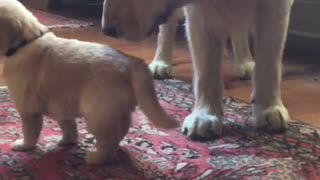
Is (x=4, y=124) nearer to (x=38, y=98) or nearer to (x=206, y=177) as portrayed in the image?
(x=38, y=98)

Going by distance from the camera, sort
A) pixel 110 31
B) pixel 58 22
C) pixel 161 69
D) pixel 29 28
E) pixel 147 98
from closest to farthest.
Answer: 1. pixel 147 98
2. pixel 29 28
3. pixel 110 31
4. pixel 161 69
5. pixel 58 22

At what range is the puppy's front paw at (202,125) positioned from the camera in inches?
61.4

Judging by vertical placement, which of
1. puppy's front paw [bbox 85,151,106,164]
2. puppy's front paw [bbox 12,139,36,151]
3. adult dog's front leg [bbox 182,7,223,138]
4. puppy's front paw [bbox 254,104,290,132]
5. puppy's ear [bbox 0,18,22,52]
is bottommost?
puppy's front paw [bbox 12,139,36,151]

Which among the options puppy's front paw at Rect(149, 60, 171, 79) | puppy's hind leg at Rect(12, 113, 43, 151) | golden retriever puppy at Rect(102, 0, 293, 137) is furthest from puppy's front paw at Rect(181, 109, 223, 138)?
puppy's front paw at Rect(149, 60, 171, 79)

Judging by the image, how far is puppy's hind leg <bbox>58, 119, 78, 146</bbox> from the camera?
4.62 ft

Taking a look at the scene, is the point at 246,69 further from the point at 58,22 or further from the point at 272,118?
the point at 58,22

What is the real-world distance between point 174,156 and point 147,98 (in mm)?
217

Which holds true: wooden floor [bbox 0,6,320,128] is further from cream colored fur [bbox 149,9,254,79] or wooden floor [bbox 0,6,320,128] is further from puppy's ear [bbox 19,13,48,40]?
puppy's ear [bbox 19,13,48,40]

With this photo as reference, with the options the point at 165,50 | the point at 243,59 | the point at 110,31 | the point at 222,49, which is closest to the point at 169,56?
the point at 165,50

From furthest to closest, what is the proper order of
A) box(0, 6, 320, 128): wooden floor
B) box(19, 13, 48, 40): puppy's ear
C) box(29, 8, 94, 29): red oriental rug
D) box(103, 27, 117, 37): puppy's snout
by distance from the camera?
box(29, 8, 94, 29): red oriental rug, box(0, 6, 320, 128): wooden floor, box(103, 27, 117, 37): puppy's snout, box(19, 13, 48, 40): puppy's ear

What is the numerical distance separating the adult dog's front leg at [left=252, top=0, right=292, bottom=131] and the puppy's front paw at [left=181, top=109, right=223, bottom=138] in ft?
0.40

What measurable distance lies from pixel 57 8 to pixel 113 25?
10.9 feet

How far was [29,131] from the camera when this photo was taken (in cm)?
135

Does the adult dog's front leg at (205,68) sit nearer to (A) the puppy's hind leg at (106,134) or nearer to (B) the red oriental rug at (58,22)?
(A) the puppy's hind leg at (106,134)
